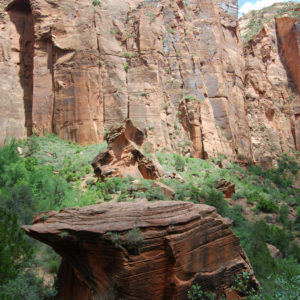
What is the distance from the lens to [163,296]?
19.7ft

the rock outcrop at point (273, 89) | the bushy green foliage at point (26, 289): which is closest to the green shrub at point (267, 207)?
the bushy green foliage at point (26, 289)

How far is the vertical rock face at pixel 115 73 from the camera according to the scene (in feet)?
71.9

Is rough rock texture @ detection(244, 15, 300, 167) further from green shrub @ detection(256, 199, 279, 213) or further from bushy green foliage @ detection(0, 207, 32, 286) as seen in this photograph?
bushy green foliage @ detection(0, 207, 32, 286)

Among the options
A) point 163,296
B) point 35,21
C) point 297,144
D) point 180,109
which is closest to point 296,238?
point 163,296

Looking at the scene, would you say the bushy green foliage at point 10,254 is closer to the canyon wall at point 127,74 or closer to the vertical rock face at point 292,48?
the canyon wall at point 127,74

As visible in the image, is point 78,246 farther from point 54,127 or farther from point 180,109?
point 180,109

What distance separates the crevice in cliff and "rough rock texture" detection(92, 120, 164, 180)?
9.20m

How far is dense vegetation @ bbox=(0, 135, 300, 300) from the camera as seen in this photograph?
692cm

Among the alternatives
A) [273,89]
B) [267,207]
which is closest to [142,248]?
[267,207]

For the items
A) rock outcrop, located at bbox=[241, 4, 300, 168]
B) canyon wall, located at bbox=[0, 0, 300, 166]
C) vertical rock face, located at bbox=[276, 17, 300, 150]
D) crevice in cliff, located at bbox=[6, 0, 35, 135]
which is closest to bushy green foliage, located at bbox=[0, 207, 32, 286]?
canyon wall, located at bbox=[0, 0, 300, 166]

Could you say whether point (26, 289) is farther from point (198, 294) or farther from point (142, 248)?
point (198, 294)

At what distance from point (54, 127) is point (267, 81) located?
976 inches

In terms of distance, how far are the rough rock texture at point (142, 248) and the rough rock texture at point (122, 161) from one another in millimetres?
8451

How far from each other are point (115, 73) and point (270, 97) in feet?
62.9
